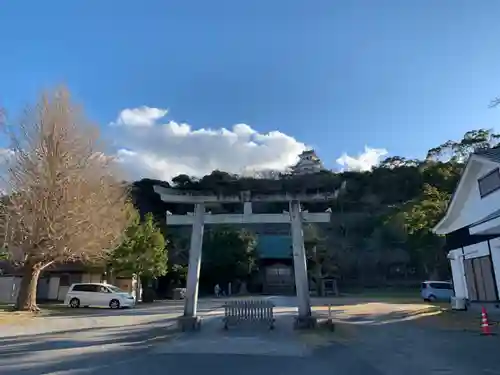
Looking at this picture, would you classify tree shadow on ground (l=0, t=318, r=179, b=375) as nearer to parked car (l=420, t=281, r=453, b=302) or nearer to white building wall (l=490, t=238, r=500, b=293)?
white building wall (l=490, t=238, r=500, b=293)

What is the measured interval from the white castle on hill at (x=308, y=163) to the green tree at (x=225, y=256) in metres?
18.8

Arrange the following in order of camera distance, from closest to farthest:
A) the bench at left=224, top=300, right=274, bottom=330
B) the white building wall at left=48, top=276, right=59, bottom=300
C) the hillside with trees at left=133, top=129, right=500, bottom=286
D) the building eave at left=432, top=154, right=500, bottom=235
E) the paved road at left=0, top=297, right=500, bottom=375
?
the paved road at left=0, top=297, right=500, bottom=375 < the bench at left=224, top=300, right=274, bottom=330 < the building eave at left=432, top=154, right=500, bottom=235 < the white building wall at left=48, top=276, right=59, bottom=300 < the hillside with trees at left=133, top=129, right=500, bottom=286

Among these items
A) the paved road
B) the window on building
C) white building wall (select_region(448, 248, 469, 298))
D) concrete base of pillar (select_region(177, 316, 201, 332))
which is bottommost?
the paved road

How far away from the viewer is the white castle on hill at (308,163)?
58.7 m

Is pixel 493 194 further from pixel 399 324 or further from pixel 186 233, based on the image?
pixel 186 233

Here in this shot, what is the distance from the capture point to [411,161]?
180ft

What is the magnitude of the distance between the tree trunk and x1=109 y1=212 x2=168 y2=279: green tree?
5.88 metres

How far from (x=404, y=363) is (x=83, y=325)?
1139cm

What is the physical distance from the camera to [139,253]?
91.1ft

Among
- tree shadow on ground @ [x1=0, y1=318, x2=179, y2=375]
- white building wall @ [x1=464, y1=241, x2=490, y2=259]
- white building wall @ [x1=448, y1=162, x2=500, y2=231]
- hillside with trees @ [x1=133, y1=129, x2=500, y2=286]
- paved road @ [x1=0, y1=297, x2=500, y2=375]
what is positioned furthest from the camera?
hillside with trees @ [x1=133, y1=129, x2=500, y2=286]

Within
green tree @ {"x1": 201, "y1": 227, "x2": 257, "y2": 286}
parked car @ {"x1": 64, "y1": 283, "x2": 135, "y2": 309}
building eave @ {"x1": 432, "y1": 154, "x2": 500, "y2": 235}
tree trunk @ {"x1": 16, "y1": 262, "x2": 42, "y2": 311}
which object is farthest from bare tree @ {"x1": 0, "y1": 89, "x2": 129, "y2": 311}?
green tree @ {"x1": 201, "y1": 227, "x2": 257, "y2": 286}

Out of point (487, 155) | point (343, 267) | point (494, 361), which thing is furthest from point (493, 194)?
point (343, 267)

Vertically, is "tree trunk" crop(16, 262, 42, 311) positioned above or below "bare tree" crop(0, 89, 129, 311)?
below

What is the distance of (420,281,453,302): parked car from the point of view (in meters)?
28.9
